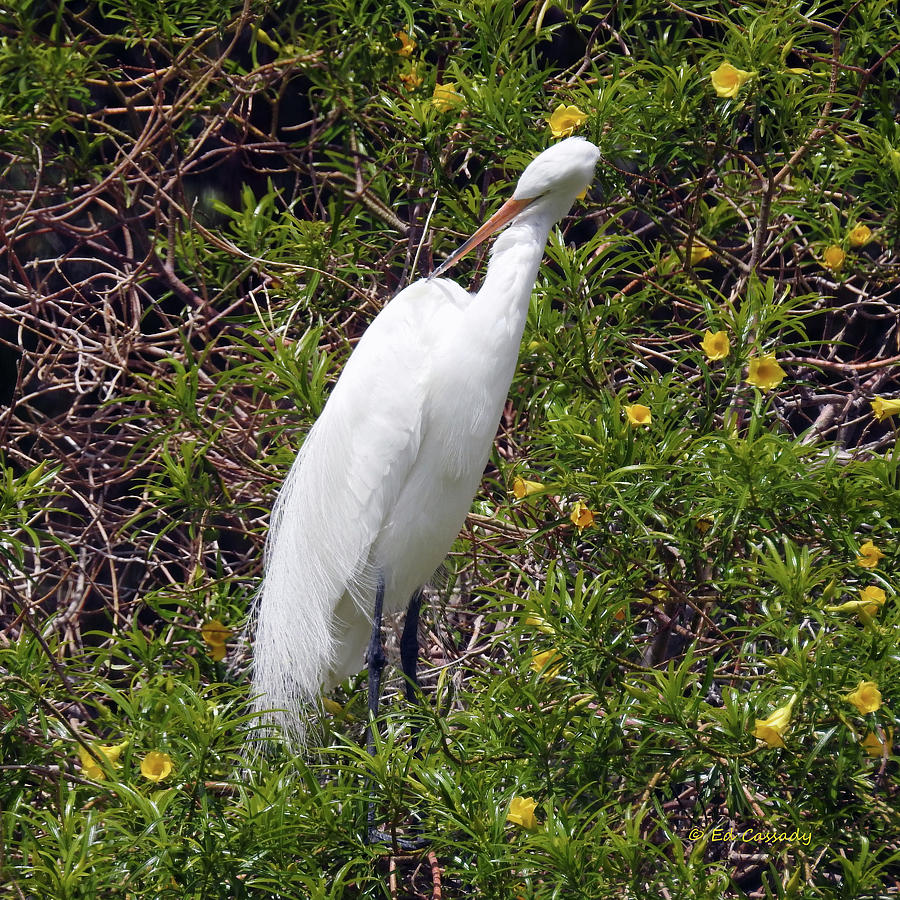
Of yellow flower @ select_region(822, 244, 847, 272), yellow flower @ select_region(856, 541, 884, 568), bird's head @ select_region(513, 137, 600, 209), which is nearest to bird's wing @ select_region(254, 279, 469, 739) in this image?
bird's head @ select_region(513, 137, 600, 209)

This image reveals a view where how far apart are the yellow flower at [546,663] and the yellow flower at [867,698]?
426mm

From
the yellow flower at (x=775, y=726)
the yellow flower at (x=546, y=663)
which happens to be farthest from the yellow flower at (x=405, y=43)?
the yellow flower at (x=775, y=726)

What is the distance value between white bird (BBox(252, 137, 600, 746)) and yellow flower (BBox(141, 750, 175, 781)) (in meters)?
0.43

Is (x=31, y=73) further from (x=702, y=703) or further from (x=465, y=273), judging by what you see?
(x=702, y=703)

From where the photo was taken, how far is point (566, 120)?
211 cm

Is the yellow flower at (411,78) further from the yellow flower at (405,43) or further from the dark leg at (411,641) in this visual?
the dark leg at (411,641)

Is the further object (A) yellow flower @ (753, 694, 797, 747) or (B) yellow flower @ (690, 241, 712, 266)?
(B) yellow flower @ (690, 241, 712, 266)

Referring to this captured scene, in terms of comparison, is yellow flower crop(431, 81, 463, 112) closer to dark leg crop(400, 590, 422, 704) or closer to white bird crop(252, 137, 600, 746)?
white bird crop(252, 137, 600, 746)

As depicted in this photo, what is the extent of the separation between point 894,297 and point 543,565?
145cm

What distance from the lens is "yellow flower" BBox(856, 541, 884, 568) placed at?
5.49 ft

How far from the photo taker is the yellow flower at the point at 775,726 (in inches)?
59.6

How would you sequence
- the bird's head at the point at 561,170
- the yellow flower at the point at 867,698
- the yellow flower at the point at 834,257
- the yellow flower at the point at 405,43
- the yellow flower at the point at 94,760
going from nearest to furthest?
the yellow flower at the point at 867,698 < the yellow flower at the point at 94,760 < the bird's head at the point at 561,170 < the yellow flower at the point at 834,257 < the yellow flower at the point at 405,43

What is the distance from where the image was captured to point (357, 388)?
6.97ft

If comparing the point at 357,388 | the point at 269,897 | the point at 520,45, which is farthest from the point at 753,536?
the point at 520,45
